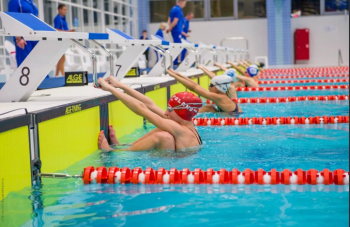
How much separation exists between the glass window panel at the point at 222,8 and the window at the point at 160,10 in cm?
207

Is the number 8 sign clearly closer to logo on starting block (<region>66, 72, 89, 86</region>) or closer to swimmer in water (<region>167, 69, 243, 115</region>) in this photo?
logo on starting block (<region>66, 72, 89, 86</region>)

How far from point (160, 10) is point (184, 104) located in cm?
2168

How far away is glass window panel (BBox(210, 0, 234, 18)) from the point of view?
25.1m

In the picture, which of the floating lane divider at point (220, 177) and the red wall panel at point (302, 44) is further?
the red wall panel at point (302, 44)

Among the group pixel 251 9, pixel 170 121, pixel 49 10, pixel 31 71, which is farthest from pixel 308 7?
pixel 31 71

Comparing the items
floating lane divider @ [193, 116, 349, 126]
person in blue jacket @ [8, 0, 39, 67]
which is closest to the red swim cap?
floating lane divider @ [193, 116, 349, 126]

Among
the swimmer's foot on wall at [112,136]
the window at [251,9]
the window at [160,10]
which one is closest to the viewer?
the swimmer's foot on wall at [112,136]

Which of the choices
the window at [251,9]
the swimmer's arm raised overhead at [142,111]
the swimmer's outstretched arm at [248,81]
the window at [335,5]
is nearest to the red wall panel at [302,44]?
the window at [335,5]

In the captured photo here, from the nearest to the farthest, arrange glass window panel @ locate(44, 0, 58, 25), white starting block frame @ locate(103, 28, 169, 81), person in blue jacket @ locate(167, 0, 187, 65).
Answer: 1. white starting block frame @ locate(103, 28, 169, 81)
2. person in blue jacket @ locate(167, 0, 187, 65)
3. glass window panel @ locate(44, 0, 58, 25)

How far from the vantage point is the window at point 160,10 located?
2520 cm

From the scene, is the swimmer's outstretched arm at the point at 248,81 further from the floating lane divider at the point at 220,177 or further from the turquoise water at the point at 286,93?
the floating lane divider at the point at 220,177

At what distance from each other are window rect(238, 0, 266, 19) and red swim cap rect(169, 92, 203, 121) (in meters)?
21.3

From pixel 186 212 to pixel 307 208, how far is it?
70 cm

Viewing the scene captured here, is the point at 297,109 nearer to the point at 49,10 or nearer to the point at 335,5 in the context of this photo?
the point at 49,10
